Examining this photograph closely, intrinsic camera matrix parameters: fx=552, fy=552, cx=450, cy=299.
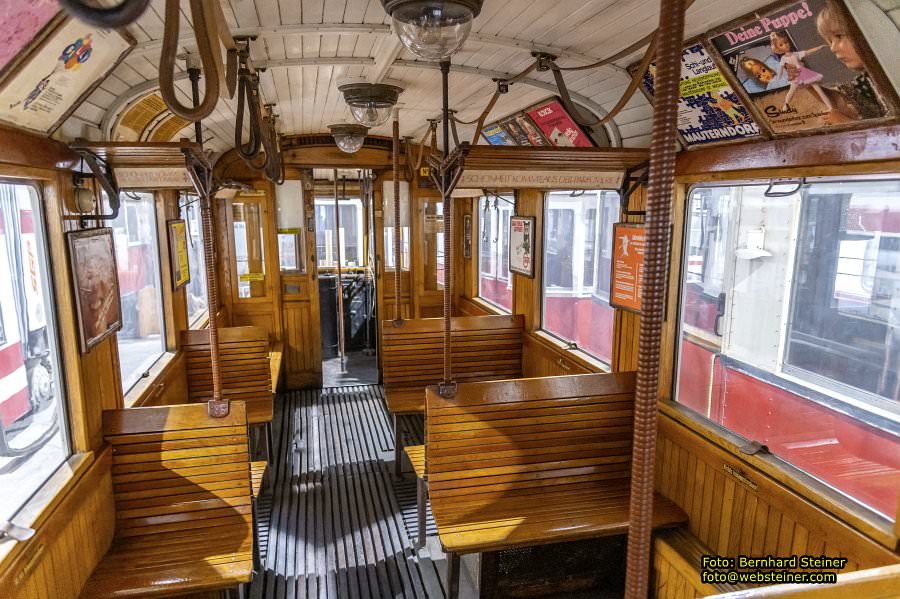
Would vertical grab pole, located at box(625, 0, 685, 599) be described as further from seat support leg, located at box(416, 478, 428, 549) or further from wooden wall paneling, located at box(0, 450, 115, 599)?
seat support leg, located at box(416, 478, 428, 549)

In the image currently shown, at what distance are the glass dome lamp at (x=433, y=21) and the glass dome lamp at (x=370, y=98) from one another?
1.81 metres

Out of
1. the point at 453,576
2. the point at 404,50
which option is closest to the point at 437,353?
the point at 453,576

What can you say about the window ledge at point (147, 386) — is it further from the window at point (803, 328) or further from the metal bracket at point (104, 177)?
the window at point (803, 328)

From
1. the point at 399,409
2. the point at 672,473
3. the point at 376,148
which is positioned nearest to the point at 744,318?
the point at 672,473

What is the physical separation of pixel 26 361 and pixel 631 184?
383cm

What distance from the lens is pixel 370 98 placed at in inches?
152

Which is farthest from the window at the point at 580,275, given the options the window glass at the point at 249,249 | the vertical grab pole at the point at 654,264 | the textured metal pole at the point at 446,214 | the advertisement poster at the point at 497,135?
the vertical grab pole at the point at 654,264

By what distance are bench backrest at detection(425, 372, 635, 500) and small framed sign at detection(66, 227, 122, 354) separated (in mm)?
1896

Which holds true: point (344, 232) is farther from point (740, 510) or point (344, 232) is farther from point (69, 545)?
point (740, 510)

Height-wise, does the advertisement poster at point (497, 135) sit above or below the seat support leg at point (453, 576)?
above

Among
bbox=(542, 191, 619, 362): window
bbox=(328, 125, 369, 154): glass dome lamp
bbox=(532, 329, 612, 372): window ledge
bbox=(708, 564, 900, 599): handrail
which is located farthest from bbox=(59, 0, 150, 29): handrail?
bbox=(542, 191, 619, 362): window

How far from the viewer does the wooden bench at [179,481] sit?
3.02m

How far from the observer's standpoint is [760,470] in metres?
2.75

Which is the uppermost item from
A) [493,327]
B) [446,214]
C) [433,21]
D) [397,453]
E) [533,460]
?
[433,21]
